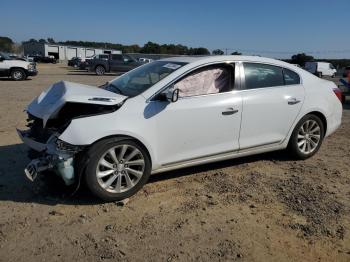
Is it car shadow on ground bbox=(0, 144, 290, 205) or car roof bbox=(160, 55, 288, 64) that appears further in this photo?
car roof bbox=(160, 55, 288, 64)

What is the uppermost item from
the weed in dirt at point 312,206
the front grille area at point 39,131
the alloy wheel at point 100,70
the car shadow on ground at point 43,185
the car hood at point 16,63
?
the front grille area at point 39,131

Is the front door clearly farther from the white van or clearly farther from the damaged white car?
the white van

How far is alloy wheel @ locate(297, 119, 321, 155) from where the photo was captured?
6145mm

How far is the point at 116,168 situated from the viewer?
456 cm

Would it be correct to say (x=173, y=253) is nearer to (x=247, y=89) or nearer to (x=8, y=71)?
(x=247, y=89)

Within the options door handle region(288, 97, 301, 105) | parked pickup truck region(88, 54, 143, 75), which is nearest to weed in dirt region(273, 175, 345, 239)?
door handle region(288, 97, 301, 105)

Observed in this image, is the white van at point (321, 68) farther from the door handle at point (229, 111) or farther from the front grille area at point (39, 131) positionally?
the front grille area at point (39, 131)

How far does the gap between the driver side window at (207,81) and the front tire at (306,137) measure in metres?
1.42

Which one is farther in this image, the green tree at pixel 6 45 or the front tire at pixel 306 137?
the green tree at pixel 6 45

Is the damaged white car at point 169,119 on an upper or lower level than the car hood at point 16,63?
upper

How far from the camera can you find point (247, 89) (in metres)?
5.46

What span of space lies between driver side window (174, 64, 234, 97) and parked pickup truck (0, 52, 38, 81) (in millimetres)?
18846

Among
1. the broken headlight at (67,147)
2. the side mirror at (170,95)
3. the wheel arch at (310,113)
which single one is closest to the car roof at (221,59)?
the side mirror at (170,95)

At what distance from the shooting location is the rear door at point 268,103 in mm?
5445
